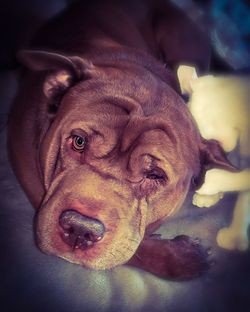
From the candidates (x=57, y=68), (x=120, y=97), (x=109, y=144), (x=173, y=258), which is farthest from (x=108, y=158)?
(x=173, y=258)

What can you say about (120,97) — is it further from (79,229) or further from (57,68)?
(79,229)

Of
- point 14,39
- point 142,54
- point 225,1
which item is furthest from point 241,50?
point 14,39

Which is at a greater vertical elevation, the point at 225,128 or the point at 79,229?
the point at 225,128

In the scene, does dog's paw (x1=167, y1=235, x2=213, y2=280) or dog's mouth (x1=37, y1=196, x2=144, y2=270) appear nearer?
dog's mouth (x1=37, y1=196, x2=144, y2=270)

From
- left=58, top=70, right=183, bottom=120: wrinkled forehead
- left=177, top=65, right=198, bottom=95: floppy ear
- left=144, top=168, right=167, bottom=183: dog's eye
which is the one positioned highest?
left=177, top=65, right=198, bottom=95: floppy ear

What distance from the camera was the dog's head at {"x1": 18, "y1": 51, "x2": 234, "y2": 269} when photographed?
1.19 meters

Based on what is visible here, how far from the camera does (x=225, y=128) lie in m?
1.34

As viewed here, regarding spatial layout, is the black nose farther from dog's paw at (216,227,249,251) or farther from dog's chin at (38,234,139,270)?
dog's paw at (216,227,249,251)

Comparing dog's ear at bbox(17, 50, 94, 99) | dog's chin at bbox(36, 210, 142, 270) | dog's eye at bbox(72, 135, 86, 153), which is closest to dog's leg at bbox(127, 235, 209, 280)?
dog's chin at bbox(36, 210, 142, 270)

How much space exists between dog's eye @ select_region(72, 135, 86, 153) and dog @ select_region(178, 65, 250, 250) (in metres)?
0.28

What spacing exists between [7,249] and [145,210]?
40 centimetres

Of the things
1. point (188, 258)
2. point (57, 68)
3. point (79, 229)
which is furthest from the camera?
point (188, 258)

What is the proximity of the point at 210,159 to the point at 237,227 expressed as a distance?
21 cm

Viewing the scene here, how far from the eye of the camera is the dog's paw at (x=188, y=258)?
4.44ft
